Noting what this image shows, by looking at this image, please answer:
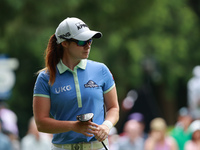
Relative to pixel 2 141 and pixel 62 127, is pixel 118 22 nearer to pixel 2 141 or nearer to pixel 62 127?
pixel 2 141

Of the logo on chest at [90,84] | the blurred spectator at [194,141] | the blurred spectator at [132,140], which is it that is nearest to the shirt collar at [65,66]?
the logo on chest at [90,84]

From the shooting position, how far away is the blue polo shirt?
485 cm

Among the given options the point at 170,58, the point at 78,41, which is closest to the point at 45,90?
the point at 78,41

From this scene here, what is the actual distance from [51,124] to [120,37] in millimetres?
15751

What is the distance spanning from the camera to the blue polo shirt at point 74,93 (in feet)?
15.9

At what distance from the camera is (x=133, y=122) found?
1147 centimetres

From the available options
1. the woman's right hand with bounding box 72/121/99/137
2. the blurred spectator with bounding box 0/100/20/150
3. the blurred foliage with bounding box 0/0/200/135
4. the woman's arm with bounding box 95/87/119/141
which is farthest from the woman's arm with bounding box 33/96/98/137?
the blurred foliage with bounding box 0/0/200/135

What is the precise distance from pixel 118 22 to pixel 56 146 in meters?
12.8

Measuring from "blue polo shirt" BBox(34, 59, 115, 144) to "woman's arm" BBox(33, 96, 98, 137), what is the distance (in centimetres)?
7

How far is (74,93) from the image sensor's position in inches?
191

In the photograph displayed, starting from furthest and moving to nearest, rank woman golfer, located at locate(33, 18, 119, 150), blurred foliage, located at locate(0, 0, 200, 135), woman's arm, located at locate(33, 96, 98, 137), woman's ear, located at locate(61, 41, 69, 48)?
blurred foliage, located at locate(0, 0, 200, 135)
woman's ear, located at locate(61, 41, 69, 48)
woman golfer, located at locate(33, 18, 119, 150)
woman's arm, located at locate(33, 96, 98, 137)

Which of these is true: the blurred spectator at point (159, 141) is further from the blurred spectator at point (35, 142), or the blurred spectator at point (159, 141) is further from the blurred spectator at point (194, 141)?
the blurred spectator at point (35, 142)

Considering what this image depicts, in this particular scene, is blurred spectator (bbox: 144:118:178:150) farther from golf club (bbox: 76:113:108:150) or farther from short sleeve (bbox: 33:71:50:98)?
golf club (bbox: 76:113:108:150)

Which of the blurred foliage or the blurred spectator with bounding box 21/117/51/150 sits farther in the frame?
the blurred foliage
